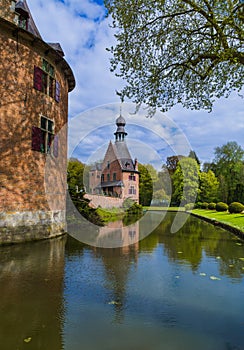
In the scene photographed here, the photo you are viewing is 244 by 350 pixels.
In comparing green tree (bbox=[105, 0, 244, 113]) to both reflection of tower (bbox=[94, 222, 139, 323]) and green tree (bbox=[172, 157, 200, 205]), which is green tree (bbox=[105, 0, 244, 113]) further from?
green tree (bbox=[172, 157, 200, 205])

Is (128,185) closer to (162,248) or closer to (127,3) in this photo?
(162,248)

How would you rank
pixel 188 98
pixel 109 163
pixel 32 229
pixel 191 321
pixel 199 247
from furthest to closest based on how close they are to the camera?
pixel 109 163, pixel 32 229, pixel 199 247, pixel 188 98, pixel 191 321

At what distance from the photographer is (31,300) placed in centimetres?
485

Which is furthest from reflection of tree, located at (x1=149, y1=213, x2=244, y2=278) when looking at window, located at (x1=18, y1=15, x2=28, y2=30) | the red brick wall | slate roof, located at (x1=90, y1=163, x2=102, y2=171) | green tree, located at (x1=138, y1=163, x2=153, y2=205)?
green tree, located at (x1=138, y1=163, x2=153, y2=205)

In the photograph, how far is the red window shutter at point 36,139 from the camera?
1167cm

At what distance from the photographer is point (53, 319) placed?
4.11 m

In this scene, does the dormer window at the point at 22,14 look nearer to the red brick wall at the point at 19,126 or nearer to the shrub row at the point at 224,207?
the red brick wall at the point at 19,126

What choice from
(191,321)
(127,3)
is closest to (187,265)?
(191,321)

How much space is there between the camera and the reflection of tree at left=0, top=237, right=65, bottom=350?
3.58m

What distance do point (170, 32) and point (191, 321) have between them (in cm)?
791

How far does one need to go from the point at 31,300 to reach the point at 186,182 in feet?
137

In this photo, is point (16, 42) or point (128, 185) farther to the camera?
point (128, 185)

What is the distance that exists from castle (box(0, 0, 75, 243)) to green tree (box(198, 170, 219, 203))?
3641 cm

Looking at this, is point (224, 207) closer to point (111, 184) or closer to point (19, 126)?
point (111, 184)
